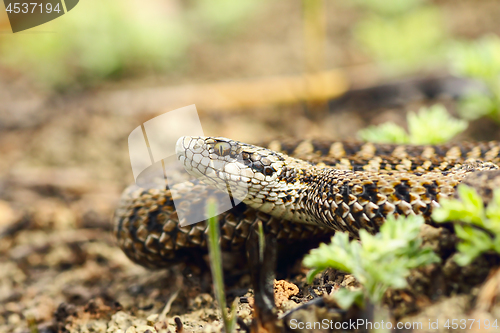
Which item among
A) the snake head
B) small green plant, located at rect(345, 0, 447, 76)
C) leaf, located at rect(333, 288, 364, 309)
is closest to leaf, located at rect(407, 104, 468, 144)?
the snake head

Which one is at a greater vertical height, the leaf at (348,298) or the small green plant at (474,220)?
the small green plant at (474,220)

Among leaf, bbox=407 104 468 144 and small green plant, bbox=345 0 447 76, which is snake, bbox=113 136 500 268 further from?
small green plant, bbox=345 0 447 76

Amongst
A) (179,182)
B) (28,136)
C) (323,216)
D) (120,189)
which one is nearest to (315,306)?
(323,216)

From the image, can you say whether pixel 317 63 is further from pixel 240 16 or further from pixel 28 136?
pixel 28 136

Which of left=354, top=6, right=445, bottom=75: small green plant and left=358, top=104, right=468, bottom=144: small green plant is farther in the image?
left=354, top=6, right=445, bottom=75: small green plant

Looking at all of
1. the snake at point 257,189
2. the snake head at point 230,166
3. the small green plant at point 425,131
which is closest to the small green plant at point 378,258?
the snake at point 257,189

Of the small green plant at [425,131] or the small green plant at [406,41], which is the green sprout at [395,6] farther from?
the small green plant at [425,131]

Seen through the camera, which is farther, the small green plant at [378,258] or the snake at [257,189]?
the snake at [257,189]

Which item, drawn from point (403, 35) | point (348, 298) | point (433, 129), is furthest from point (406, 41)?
point (348, 298)
